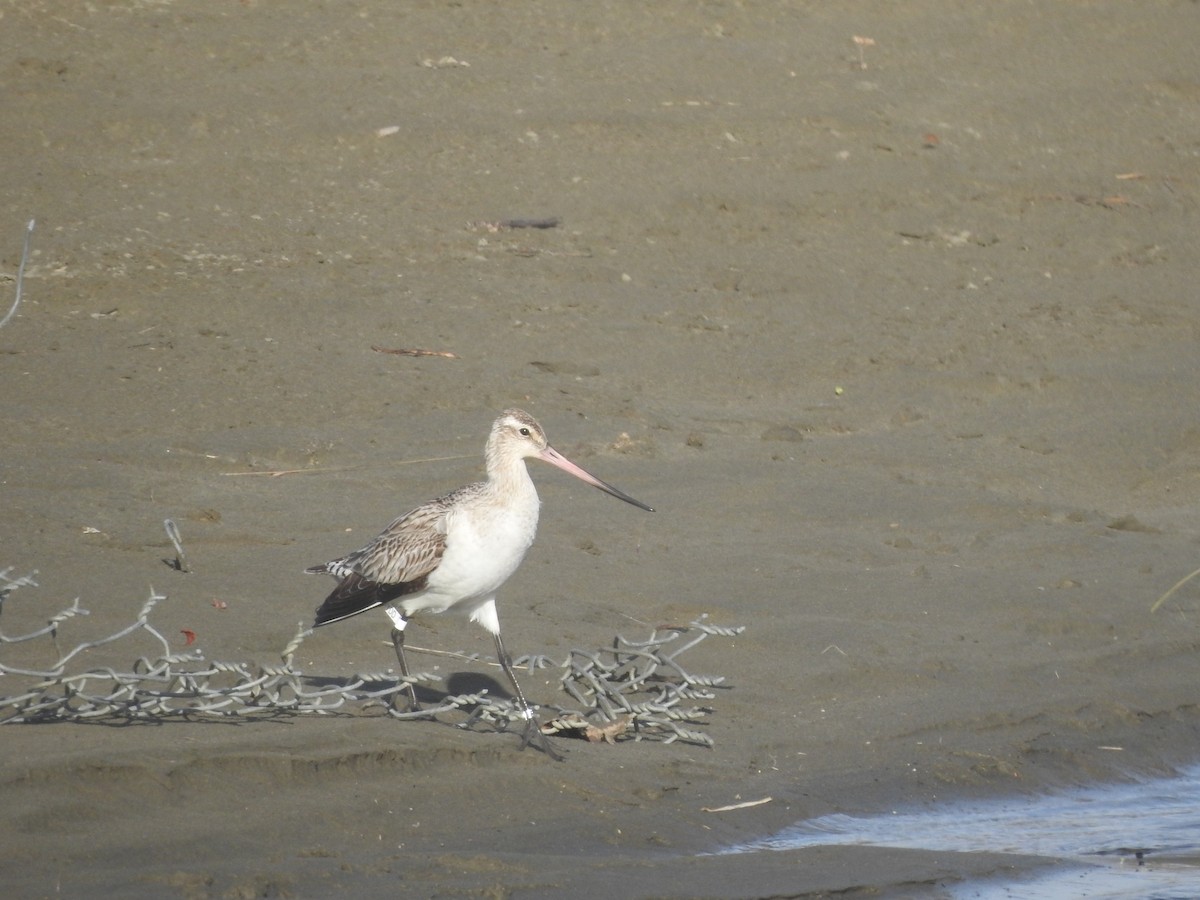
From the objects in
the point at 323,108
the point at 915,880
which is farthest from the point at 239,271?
the point at 915,880

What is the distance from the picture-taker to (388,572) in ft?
21.1

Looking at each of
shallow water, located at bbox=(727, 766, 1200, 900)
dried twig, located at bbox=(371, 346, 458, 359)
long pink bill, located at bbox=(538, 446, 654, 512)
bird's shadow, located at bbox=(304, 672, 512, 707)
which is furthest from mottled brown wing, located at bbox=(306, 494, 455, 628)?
dried twig, located at bbox=(371, 346, 458, 359)

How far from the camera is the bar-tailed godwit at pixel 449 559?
21.1 ft

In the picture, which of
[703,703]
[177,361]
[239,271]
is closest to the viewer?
[703,703]

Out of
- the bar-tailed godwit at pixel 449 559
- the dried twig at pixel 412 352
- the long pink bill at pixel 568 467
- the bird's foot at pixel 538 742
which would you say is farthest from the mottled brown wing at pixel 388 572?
the dried twig at pixel 412 352

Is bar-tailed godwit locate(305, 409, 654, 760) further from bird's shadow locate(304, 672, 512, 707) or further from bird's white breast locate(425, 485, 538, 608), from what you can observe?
bird's shadow locate(304, 672, 512, 707)

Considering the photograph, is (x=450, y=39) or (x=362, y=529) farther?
(x=450, y=39)

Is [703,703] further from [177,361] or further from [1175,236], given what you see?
[1175,236]

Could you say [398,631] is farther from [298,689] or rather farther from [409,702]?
[298,689]

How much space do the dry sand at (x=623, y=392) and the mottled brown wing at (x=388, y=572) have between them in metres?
0.32

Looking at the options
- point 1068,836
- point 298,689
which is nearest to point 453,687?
point 298,689

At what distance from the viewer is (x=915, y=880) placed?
17.6ft

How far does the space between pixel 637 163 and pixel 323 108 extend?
2.08 meters

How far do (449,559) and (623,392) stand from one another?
3206 mm
